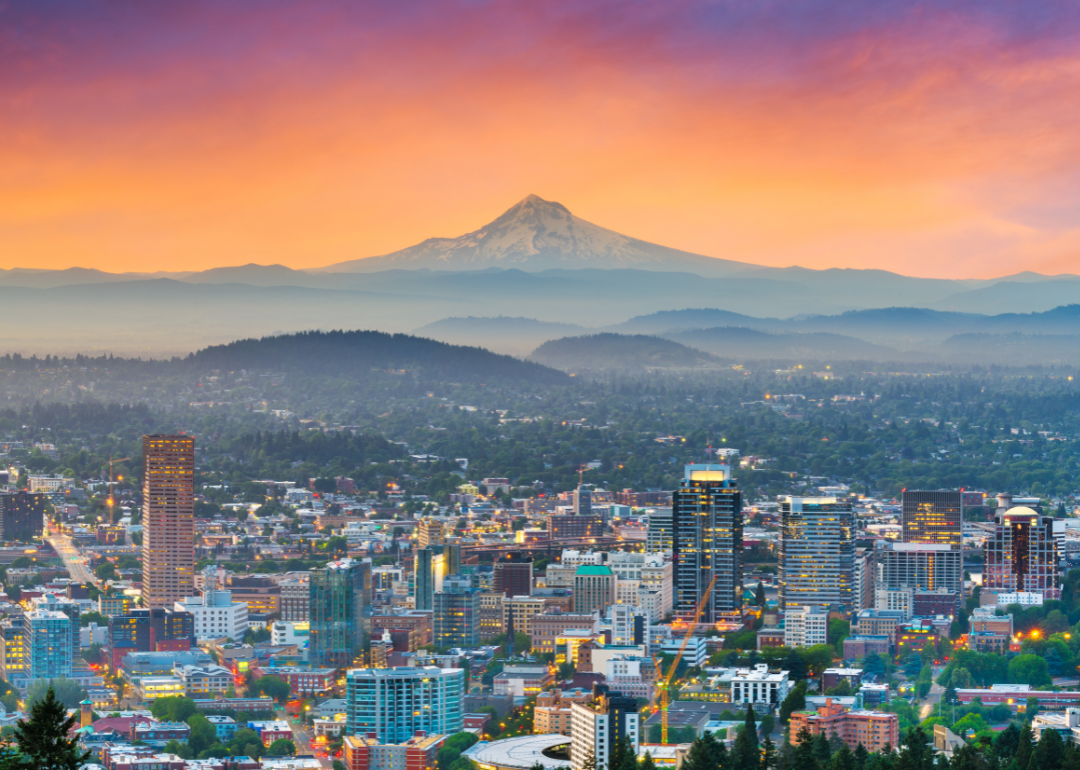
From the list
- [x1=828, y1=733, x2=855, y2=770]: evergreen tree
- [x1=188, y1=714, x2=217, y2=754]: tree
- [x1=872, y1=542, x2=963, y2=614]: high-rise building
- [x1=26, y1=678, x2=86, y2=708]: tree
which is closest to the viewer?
[x1=828, y1=733, x2=855, y2=770]: evergreen tree

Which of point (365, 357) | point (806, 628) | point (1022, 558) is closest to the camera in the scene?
point (806, 628)

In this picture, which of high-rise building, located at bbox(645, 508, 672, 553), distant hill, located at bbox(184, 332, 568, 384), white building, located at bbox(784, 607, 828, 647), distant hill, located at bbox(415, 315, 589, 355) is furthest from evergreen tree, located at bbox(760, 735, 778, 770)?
distant hill, located at bbox(415, 315, 589, 355)

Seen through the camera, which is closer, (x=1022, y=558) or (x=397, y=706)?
(x=397, y=706)

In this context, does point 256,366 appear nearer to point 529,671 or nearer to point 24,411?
point 24,411

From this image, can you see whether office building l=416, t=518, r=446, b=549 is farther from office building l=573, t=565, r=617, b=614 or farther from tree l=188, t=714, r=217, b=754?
tree l=188, t=714, r=217, b=754

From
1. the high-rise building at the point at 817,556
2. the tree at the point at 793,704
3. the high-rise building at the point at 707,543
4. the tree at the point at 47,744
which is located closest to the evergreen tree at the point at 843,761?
the tree at the point at 793,704

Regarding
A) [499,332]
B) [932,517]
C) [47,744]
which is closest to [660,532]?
[932,517]

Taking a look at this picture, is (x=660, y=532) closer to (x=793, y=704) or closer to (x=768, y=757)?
(x=793, y=704)
